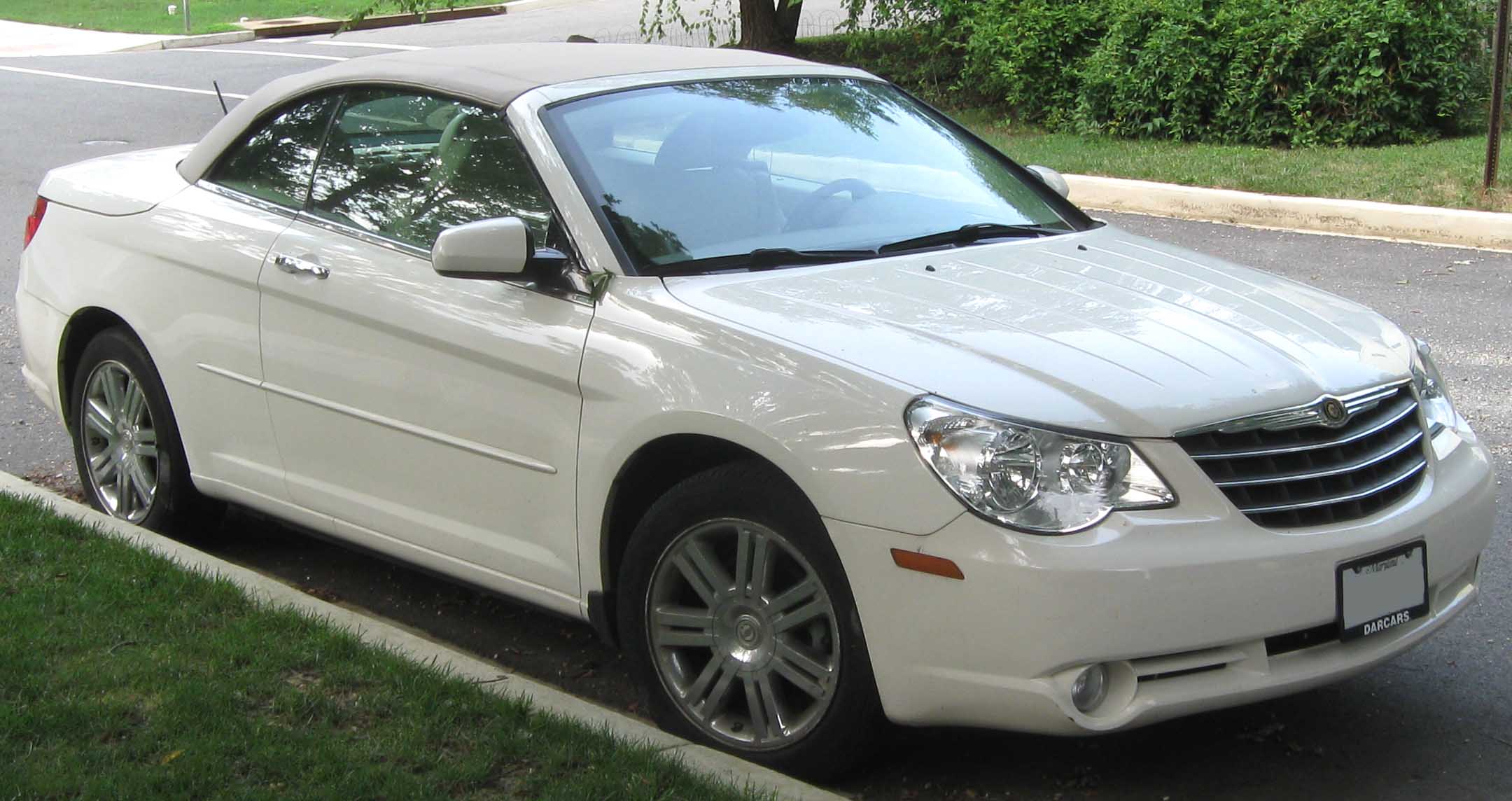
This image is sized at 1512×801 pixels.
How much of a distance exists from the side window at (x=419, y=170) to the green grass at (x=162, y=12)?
84.3 ft

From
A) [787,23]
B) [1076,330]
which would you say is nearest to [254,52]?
[787,23]

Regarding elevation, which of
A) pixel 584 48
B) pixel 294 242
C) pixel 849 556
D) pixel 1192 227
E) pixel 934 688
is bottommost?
pixel 1192 227

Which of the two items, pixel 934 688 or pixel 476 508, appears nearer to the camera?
pixel 934 688

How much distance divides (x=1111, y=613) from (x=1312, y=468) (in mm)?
642

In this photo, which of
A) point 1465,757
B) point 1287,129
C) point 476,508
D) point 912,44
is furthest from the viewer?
point 912,44

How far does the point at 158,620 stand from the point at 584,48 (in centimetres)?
Answer: 217

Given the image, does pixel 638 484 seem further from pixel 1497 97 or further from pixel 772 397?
pixel 1497 97

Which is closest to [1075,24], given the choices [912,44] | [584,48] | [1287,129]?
[1287,129]

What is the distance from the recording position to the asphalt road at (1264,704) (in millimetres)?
3885

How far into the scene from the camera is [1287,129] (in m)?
13.6

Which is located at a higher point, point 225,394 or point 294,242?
point 294,242

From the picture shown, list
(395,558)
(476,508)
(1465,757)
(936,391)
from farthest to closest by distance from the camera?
(395,558) < (476,508) < (1465,757) < (936,391)

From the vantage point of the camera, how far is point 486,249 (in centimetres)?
409

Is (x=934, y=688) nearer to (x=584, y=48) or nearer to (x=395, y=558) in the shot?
(x=395, y=558)
